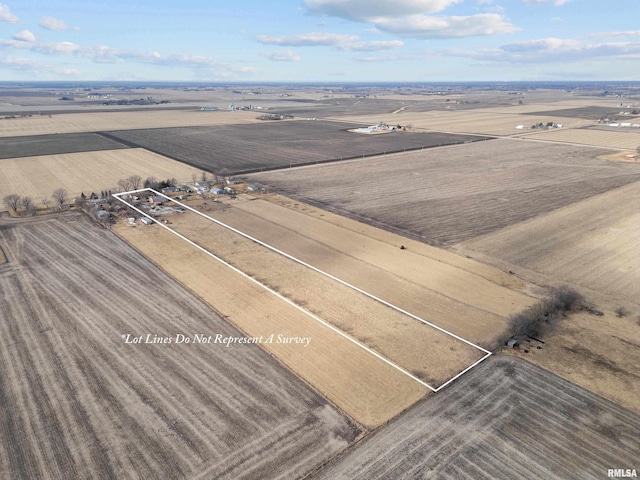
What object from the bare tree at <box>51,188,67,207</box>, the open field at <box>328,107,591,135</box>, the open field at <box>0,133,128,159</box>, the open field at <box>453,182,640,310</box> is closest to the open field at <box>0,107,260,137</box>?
the open field at <box>0,133,128,159</box>

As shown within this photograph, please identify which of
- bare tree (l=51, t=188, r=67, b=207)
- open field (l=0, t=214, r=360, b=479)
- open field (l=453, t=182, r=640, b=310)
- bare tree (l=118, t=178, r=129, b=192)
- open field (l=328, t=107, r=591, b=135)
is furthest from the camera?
open field (l=328, t=107, r=591, b=135)

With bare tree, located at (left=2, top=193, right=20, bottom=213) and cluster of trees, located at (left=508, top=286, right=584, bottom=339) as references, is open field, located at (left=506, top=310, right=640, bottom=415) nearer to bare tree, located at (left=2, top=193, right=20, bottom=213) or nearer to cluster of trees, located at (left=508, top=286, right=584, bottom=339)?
cluster of trees, located at (left=508, top=286, right=584, bottom=339)

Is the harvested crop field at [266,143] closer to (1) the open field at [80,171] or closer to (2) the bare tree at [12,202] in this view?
(1) the open field at [80,171]

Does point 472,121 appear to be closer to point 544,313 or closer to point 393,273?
point 393,273

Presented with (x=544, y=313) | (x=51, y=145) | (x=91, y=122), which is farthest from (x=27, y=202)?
(x=91, y=122)

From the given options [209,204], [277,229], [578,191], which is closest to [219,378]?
[277,229]

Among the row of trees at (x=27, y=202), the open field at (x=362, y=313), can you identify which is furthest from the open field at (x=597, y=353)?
the row of trees at (x=27, y=202)
